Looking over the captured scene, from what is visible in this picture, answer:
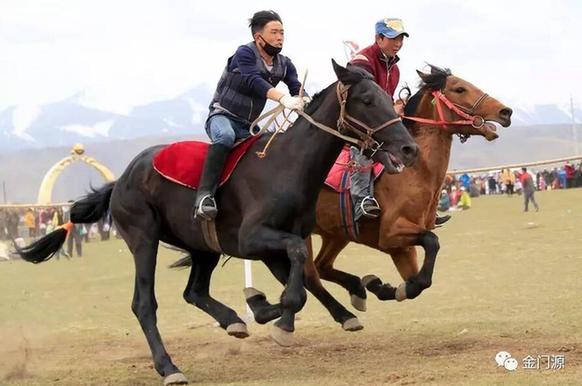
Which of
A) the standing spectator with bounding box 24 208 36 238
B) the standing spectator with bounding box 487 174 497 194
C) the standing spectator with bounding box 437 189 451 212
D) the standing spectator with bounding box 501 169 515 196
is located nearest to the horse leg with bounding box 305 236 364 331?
the standing spectator with bounding box 24 208 36 238

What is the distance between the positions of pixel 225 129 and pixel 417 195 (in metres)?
2.01

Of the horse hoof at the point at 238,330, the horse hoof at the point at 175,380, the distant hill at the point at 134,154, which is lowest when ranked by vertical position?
the distant hill at the point at 134,154

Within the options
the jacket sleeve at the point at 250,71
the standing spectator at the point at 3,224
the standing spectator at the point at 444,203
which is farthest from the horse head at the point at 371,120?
the standing spectator at the point at 444,203

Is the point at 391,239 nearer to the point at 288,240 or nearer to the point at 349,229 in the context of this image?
the point at 349,229

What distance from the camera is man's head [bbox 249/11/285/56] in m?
8.16

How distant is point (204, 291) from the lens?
9.07 metres

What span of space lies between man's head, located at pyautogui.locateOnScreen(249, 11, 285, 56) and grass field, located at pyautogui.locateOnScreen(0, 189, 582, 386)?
2.83 m

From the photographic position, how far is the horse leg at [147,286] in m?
8.16

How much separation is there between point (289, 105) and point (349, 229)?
2.06m

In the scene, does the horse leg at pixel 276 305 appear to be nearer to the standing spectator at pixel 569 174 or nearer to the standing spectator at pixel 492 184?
the standing spectator at pixel 569 174

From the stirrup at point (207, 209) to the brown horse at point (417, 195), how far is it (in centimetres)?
171

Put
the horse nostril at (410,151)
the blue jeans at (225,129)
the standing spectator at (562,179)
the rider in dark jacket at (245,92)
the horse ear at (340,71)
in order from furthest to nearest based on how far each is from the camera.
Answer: the standing spectator at (562,179) < the blue jeans at (225,129) < the rider in dark jacket at (245,92) < the horse ear at (340,71) < the horse nostril at (410,151)

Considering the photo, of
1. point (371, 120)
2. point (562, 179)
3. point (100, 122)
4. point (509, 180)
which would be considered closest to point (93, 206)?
point (371, 120)

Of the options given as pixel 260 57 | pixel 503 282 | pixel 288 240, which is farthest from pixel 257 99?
pixel 503 282
